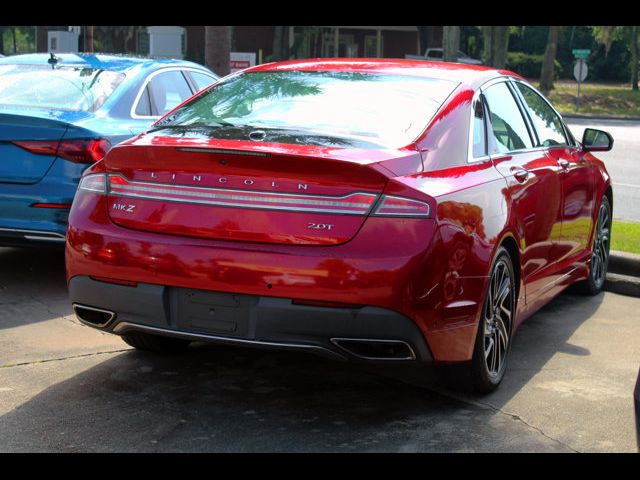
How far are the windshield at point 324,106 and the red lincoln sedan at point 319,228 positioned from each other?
1cm

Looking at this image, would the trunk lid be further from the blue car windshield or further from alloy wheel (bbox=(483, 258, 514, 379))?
the blue car windshield

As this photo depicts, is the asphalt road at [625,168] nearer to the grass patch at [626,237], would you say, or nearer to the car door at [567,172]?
the grass patch at [626,237]

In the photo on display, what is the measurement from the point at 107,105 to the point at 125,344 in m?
2.34

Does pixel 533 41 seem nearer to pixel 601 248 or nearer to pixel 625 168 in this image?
pixel 625 168

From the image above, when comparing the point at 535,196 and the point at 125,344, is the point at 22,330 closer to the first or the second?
the point at 125,344

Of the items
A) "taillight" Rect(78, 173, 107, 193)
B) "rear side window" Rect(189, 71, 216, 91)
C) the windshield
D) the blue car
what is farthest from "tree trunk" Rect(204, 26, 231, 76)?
"taillight" Rect(78, 173, 107, 193)

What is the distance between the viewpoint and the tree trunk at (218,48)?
1559 centimetres

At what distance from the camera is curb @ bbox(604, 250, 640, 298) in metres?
8.00

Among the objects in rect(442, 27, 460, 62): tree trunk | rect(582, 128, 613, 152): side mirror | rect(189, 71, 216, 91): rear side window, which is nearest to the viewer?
rect(582, 128, 613, 152): side mirror

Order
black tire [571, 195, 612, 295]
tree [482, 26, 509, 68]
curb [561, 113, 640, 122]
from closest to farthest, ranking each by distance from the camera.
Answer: black tire [571, 195, 612, 295] → curb [561, 113, 640, 122] → tree [482, 26, 509, 68]

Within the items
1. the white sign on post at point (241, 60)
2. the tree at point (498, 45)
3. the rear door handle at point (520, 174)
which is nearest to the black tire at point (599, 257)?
the rear door handle at point (520, 174)

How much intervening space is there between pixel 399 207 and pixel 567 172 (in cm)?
248

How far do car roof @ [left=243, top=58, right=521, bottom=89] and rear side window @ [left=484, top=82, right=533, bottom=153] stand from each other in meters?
0.09

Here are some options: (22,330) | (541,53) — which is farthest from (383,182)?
(541,53)
